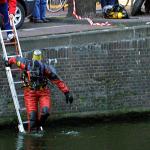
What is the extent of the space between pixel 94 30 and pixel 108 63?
0.90 metres

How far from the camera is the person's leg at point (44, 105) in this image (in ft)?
44.4

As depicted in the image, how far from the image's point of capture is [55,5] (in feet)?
76.3

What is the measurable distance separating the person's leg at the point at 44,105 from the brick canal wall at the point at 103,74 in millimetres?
909

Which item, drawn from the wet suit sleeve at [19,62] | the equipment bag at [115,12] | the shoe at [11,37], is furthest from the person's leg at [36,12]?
the wet suit sleeve at [19,62]

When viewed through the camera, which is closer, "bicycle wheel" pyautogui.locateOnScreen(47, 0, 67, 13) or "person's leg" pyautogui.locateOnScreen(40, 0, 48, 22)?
"person's leg" pyautogui.locateOnScreen(40, 0, 48, 22)

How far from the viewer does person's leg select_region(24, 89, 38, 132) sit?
44.8 feet

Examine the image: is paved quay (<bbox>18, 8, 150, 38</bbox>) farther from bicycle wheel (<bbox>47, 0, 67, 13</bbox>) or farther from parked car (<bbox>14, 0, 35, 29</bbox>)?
bicycle wheel (<bbox>47, 0, 67, 13</bbox>)

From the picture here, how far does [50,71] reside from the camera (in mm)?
13641

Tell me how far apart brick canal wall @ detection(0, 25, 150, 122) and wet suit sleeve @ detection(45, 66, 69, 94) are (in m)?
0.90

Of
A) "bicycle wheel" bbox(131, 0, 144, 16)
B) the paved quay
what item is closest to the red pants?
the paved quay

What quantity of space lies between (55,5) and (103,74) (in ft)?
27.9

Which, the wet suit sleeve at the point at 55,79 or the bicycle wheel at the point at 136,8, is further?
the bicycle wheel at the point at 136,8

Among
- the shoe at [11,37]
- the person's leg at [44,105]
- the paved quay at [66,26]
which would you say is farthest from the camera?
the paved quay at [66,26]

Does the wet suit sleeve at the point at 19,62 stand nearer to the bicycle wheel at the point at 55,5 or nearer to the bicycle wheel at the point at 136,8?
the bicycle wheel at the point at 136,8
